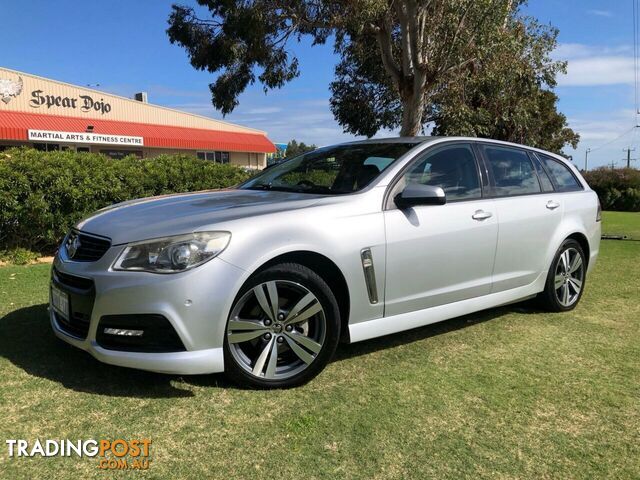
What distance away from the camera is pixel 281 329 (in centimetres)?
328

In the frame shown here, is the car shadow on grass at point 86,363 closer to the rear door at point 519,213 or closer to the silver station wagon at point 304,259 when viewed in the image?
the silver station wagon at point 304,259

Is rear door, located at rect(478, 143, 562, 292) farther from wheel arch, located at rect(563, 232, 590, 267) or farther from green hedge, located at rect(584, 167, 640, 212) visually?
green hedge, located at rect(584, 167, 640, 212)

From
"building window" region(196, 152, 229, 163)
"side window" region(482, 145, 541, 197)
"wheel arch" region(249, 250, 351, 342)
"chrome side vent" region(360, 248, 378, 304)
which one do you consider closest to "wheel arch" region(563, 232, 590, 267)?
"side window" region(482, 145, 541, 197)

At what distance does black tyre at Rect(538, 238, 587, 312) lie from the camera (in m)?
5.05

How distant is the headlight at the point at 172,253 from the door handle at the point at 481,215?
206 cm

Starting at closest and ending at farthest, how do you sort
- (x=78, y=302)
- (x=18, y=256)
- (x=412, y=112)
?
(x=78, y=302) < (x=18, y=256) < (x=412, y=112)

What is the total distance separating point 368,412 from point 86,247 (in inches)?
76.9

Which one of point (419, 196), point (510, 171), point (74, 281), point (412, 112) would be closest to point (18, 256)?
point (74, 281)

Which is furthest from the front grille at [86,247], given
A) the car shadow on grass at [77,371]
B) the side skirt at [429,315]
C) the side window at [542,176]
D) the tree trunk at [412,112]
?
the tree trunk at [412,112]

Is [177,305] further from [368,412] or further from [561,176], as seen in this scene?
[561,176]

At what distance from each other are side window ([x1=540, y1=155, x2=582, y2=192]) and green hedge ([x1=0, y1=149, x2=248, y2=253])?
594cm

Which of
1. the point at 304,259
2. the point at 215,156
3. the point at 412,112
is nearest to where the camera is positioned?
the point at 304,259

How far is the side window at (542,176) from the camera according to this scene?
198 inches

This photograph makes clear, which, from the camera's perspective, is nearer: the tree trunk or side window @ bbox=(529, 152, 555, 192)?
side window @ bbox=(529, 152, 555, 192)
